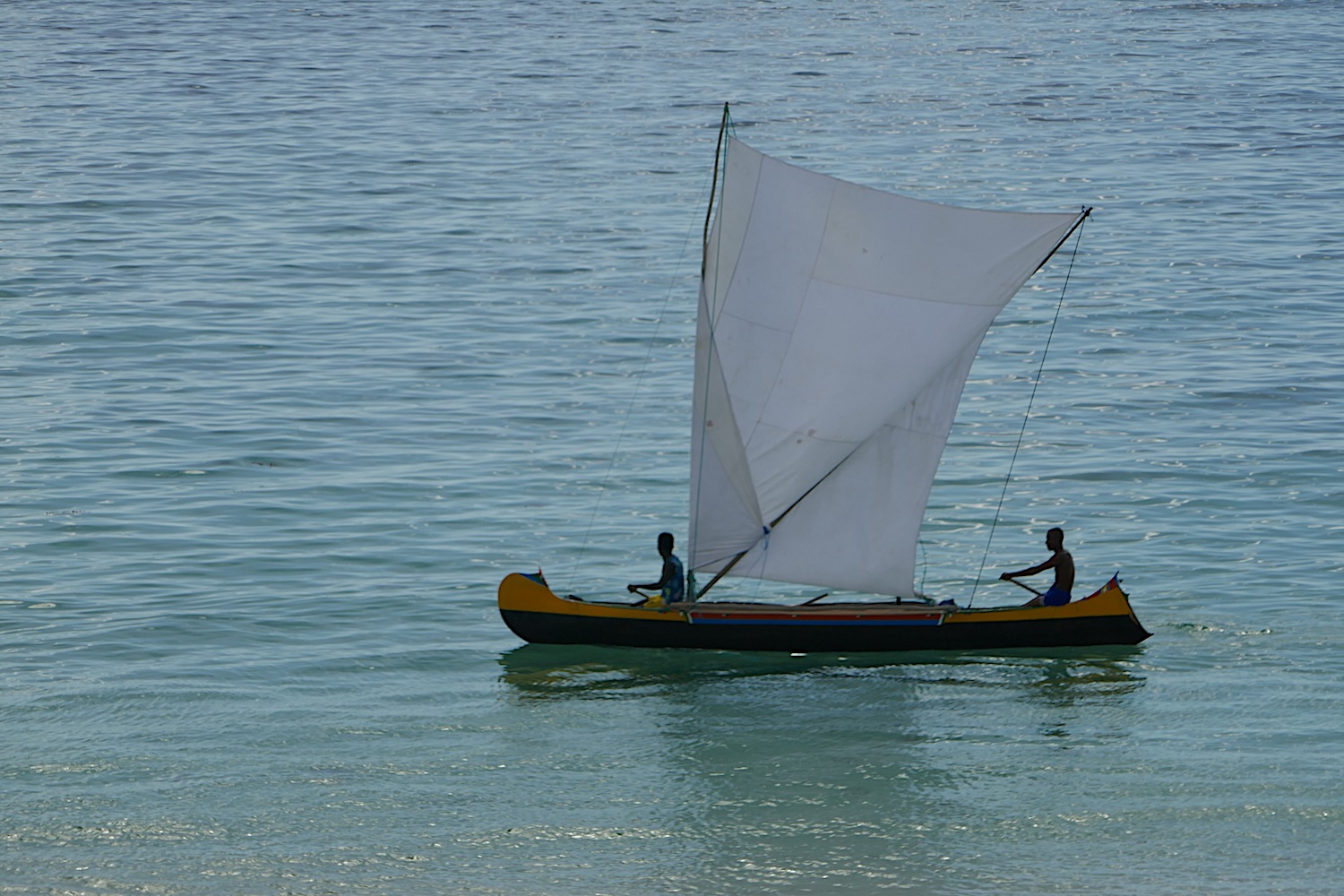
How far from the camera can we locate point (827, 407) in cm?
2812

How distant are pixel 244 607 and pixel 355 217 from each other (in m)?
33.7

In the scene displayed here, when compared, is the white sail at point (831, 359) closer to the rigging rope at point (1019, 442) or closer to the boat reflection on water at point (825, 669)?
the boat reflection on water at point (825, 669)

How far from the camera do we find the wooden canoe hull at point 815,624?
2773cm

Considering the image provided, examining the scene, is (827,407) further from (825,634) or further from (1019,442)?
(1019,442)

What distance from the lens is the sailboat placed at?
2739 cm

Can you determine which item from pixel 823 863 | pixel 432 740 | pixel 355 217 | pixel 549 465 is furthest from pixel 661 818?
pixel 355 217

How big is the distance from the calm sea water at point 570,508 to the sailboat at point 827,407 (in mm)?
847

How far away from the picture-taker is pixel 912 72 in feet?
295

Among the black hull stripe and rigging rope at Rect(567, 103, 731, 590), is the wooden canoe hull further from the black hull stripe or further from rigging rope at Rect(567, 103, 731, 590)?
rigging rope at Rect(567, 103, 731, 590)

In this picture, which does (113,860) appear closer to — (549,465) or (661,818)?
(661,818)

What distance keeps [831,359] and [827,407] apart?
745mm

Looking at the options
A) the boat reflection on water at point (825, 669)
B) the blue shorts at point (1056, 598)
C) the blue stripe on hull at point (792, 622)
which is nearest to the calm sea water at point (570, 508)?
the boat reflection on water at point (825, 669)

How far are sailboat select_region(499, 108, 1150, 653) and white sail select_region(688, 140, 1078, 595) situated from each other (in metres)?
0.03

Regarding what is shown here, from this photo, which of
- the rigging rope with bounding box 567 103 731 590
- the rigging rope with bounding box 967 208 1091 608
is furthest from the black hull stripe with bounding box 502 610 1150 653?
the rigging rope with bounding box 567 103 731 590
